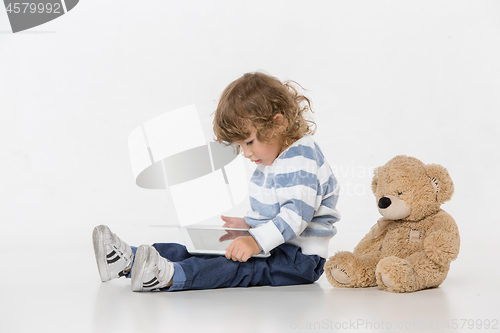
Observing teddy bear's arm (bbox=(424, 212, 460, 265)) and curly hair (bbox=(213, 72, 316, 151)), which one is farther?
curly hair (bbox=(213, 72, 316, 151))

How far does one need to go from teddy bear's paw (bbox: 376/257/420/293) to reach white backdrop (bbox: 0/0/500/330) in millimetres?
936

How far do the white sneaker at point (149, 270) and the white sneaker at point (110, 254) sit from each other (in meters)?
0.10

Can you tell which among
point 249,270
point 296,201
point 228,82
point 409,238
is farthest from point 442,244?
point 228,82

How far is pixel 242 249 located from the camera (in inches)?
44.8

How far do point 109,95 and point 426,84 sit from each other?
4.53 feet

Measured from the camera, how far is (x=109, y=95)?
2.27 m

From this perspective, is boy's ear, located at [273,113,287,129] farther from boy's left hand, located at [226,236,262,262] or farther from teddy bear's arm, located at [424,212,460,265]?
teddy bear's arm, located at [424,212,460,265]

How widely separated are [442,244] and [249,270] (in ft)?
1.42

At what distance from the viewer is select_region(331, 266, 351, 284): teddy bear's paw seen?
1.17 meters

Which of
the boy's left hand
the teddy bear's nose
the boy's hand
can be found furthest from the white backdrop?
the boy's left hand

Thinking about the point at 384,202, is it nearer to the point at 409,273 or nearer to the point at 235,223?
the point at 409,273

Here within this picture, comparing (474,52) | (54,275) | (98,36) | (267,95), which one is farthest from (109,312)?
(474,52)

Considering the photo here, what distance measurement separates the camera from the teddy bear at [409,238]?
1117 millimetres

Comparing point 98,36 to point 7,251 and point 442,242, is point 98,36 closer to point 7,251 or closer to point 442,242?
point 7,251
